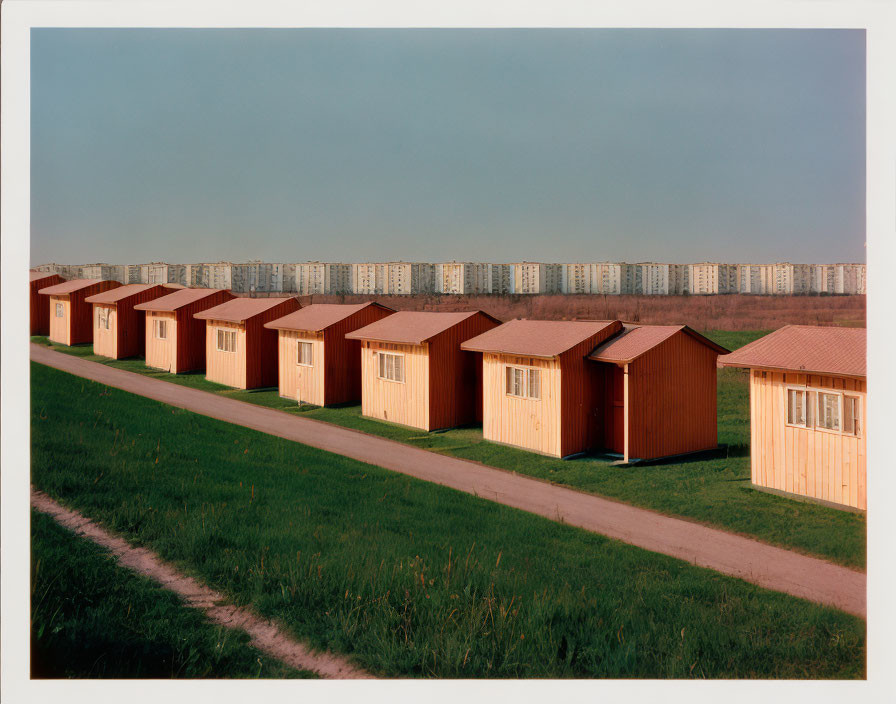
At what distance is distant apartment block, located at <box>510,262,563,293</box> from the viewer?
55.2ft

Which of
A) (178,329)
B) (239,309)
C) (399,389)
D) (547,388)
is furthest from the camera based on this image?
(178,329)

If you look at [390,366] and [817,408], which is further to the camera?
[390,366]

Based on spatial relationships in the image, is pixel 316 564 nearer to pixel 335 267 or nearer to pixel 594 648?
pixel 594 648

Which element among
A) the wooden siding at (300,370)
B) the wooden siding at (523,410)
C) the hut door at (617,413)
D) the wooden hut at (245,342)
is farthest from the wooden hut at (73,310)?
the hut door at (617,413)

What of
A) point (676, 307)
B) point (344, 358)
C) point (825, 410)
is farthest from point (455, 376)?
point (825, 410)

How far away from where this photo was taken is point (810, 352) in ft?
34.9

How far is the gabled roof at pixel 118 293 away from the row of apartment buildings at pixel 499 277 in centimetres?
183

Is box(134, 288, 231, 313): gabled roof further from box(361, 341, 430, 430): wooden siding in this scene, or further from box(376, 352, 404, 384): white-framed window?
box(376, 352, 404, 384): white-framed window

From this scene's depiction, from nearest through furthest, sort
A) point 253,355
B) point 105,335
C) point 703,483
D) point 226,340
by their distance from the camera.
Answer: point 703,483 < point 253,355 < point 226,340 < point 105,335

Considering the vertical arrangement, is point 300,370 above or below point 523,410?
above

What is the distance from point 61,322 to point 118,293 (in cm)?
353

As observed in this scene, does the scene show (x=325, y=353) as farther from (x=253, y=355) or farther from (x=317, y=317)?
(x=253, y=355)

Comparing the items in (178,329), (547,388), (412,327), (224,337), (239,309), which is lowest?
(547,388)
